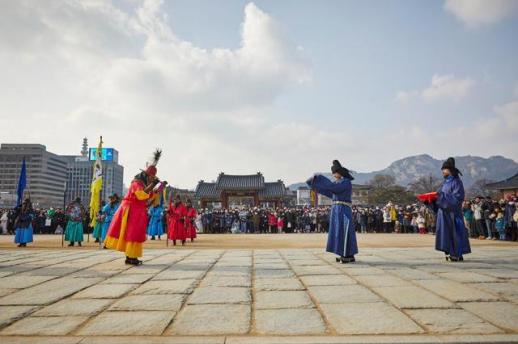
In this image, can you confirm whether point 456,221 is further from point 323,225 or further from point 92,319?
point 323,225

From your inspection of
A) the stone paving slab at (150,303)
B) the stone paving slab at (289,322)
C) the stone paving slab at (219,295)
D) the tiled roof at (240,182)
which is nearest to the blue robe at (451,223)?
the stone paving slab at (219,295)

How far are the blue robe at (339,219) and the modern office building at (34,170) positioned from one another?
347ft

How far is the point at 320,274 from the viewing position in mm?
4621

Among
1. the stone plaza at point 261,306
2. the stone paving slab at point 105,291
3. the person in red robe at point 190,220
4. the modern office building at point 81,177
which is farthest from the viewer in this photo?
the modern office building at point 81,177

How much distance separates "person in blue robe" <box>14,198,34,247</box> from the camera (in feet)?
36.4

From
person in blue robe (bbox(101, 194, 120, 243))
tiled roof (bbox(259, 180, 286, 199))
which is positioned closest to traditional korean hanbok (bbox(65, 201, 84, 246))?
person in blue robe (bbox(101, 194, 120, 243))

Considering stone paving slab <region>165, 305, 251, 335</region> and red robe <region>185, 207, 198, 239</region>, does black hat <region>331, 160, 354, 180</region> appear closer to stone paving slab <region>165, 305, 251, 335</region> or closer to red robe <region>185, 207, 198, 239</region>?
stone paving slab <region>165, 305, 251, 335</region>

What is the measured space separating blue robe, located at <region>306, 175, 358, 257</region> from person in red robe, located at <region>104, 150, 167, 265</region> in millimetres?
3134

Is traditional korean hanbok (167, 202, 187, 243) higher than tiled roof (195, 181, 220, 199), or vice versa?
tiled roof (195, 181, 220, 199)

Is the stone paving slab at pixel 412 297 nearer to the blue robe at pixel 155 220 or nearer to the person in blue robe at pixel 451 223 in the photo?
the person in blue robe at pixel 451 223

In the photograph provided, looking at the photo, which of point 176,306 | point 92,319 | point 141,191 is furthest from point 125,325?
point 141,191

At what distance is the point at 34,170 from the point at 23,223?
346 ft

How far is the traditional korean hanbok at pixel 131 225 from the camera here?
19.5 feet

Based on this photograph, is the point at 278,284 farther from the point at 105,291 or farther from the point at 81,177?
the point at 81,177
